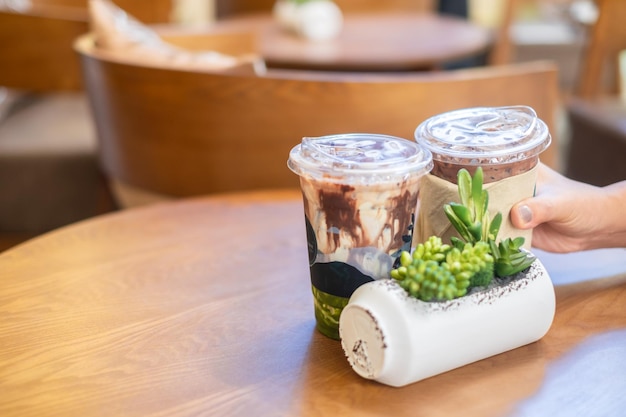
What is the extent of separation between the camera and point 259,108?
1.67m

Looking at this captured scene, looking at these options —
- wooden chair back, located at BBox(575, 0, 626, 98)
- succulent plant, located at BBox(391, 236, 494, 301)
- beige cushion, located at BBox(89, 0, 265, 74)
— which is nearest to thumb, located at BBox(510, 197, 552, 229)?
succulent plant, located at BBox(391, 236, 494, 301)

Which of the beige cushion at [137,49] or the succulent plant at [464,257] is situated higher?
the succulent plant at [464,257]

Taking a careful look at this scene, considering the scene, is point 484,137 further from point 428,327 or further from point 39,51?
point 39,51

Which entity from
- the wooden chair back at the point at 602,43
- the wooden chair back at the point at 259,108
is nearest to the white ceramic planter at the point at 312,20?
the wooden chair back at the point at 602,43

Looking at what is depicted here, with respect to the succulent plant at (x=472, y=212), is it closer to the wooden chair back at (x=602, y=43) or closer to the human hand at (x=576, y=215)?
the human hand at (x=576, y=215)

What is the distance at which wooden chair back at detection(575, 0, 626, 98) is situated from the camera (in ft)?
7.88

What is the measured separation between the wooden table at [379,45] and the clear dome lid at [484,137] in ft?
5.64

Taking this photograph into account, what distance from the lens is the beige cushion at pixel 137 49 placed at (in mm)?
1792

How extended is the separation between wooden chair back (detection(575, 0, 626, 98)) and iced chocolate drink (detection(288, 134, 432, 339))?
1819mm

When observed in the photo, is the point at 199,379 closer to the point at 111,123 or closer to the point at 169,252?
the point at 169,252

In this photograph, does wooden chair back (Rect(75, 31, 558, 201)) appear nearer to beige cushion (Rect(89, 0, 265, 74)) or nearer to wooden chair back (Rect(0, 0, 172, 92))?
beige cushion (Rect(89, 0, 265, 74))

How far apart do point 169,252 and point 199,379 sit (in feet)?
1.20

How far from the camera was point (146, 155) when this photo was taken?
182cm

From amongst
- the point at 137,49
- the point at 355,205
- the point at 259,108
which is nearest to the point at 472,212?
the point at 355,205
